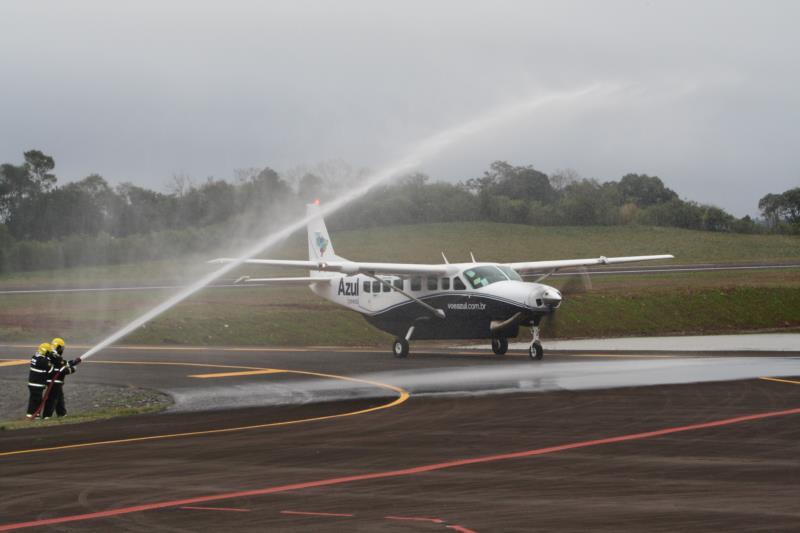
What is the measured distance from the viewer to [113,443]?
1900cm

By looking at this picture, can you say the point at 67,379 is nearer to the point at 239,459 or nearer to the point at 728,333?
the point at 239,459

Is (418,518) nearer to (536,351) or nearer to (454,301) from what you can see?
(536,351)

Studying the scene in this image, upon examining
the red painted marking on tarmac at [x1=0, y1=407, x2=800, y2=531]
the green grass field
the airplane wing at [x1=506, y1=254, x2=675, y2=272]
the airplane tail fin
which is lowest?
the red painted marking on tarmac at [x1=0, y1=407, x2=800, y2=531]

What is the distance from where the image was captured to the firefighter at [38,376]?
24.8 m

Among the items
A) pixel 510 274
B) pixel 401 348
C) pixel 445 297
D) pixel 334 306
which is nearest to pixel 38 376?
pixel 401 348

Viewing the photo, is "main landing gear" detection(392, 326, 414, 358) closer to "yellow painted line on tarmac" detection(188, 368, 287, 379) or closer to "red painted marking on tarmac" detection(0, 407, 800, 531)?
"yellow painted line on tarmac" detection(188, 368, 287, 379)

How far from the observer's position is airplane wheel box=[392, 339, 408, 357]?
40.5 metres

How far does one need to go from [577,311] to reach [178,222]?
5146cm

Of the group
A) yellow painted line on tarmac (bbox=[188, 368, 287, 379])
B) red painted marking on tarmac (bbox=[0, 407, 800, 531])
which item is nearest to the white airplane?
yellow painted line on tarmac (bbox=[188, 368, 287, 379])

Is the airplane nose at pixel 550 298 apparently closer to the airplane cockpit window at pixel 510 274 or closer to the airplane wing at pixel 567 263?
the airplane cockpit window at pixel 510 274

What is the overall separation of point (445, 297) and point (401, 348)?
8.59 feet

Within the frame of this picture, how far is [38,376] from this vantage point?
25.0m

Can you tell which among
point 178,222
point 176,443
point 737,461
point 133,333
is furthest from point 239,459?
point 178,222

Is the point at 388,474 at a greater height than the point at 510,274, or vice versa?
the point at 510,274
